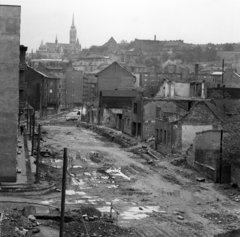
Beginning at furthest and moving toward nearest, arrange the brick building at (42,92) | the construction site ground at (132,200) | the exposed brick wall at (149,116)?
the brick building at (42,92)
the exposed brick wall at (149,116)
the construction site ground at (132,200)

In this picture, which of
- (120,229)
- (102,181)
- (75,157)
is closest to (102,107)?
(75,157)

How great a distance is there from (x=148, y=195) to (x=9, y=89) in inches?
371

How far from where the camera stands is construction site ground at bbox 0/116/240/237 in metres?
19.6

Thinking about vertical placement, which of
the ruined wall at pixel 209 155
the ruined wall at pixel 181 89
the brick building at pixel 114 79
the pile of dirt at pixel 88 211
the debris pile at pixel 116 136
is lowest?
the pile of dirt at pixel 88 211

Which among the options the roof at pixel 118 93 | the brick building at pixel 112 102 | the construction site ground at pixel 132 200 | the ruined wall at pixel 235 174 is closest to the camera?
the construction site ground at pixel 132 200

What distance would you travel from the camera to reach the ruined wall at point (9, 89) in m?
26.8

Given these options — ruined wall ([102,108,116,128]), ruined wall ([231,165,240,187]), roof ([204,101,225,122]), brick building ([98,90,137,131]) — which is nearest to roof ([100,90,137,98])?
brick building ([98,90,137,131])

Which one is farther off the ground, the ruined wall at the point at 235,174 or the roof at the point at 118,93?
the roof at the point at 118,93

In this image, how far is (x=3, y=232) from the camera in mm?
17078

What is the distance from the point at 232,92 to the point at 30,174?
26.8 metres

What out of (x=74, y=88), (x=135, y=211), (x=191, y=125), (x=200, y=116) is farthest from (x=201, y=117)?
(x=74, y=88)

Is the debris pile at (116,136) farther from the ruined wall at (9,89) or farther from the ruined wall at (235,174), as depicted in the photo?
the ruined wall at (9,89)

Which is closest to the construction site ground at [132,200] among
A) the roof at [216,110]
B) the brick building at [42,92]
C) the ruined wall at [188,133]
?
the ruined wall at [188,133]

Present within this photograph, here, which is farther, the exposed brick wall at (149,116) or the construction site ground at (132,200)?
the exposed brick wall at (149,116)
